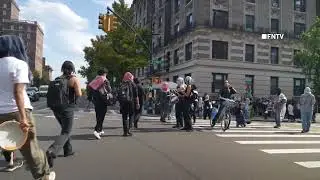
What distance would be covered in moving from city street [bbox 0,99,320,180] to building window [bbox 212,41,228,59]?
98.7 ft

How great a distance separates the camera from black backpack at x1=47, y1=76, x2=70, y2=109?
862 cm

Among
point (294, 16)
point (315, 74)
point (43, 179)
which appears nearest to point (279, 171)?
point (43, 179)

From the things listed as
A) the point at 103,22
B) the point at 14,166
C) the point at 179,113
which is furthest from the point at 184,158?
the point at 103,22

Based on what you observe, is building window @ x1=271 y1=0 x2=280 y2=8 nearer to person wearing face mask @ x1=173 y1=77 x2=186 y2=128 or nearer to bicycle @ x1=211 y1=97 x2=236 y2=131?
person wearing face mask @ x1=173 y1=77 x2=186 y2=128

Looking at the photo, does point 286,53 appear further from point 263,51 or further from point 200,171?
point 200,171

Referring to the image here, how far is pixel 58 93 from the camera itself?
866 centimetres

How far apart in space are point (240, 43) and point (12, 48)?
3936 cm

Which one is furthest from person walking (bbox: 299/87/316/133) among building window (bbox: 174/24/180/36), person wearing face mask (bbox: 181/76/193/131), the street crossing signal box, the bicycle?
building window (bbox: 174/24/180/36)

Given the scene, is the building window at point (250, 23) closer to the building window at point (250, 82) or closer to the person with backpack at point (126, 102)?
the building window at point (250, 82)

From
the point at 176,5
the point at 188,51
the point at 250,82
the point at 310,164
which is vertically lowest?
the point at 310,164

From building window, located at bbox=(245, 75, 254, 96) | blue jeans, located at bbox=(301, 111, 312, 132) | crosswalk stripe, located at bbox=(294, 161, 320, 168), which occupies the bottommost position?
crosswalk stripe, located at bbox=(294, 161, 320, 168)

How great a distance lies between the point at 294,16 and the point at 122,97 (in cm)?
3767

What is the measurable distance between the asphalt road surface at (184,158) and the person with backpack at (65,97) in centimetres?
50

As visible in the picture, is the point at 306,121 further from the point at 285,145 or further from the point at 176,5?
the point at 176,5
